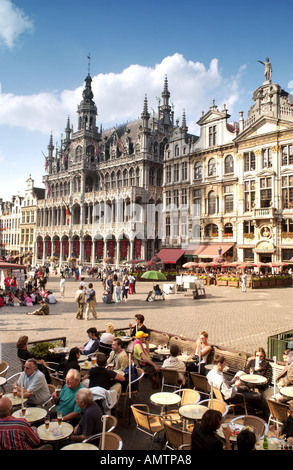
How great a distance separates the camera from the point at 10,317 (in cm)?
1628

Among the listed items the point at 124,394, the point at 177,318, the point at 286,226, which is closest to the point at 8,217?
the point at 286,226

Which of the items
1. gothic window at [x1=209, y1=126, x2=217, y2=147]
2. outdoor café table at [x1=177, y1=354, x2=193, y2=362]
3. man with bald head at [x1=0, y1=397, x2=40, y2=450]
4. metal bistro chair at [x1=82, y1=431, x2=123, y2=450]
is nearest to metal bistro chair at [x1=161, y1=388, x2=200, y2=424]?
metal bistro chair at [x1=82, y1=431, x2=123, y2=450]

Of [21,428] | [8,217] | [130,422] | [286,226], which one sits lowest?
[130,422]

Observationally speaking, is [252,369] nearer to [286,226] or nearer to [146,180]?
[286,226]

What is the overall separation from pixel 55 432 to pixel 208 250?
3531 cm

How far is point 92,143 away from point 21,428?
57870 mm

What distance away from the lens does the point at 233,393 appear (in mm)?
6203

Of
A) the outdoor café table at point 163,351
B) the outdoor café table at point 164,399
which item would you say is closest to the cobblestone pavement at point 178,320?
the outdoor café table at point 163,351

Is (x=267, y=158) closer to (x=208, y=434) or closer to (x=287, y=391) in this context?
(x=287, y=391)

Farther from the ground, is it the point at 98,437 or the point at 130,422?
the point at 98,437

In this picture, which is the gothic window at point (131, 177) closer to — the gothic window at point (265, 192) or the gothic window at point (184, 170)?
the gothic window at point (184, 170)

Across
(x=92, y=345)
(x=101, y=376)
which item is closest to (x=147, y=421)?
(x=101, y=376)

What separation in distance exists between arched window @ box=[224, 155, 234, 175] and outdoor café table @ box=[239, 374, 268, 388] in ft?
111

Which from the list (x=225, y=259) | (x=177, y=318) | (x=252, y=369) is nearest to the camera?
(x=252, y=369)
